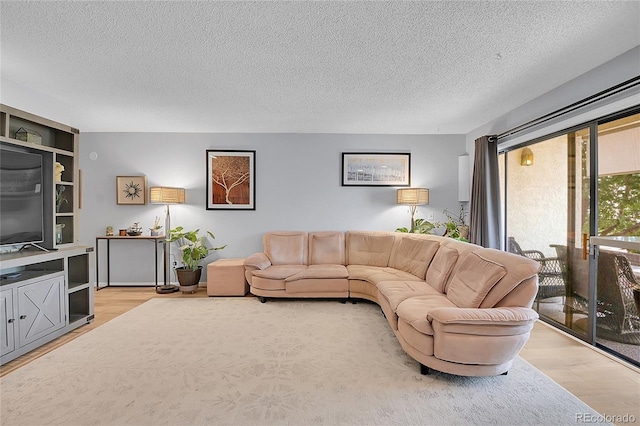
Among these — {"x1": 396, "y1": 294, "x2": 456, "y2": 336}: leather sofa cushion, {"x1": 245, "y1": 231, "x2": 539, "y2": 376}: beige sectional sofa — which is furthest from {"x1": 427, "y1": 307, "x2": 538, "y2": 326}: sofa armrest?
{"x1": 396, "y1": 294, "x2": 456, "y2": 336}: leather sofa cushion

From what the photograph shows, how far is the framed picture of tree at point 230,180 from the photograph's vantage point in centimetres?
489

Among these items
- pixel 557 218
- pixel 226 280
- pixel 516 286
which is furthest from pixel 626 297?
pixel 226 280

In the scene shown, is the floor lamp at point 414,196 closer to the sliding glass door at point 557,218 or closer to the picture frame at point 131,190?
the sliding glass door at point 557,218

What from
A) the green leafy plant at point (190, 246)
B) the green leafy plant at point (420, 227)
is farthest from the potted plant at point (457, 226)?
the green leafy plant at point (190, 246)

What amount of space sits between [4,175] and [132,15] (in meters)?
2.02

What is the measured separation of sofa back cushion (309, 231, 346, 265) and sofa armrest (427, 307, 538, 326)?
2.56 metres

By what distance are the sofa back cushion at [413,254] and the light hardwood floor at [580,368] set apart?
1278mm

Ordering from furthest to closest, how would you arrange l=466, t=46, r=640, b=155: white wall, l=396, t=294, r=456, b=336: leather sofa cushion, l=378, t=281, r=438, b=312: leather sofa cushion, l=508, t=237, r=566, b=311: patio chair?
l=508, t=237, r=566, b=311: patio chair
l=378, t=281, r=438, b=312: leather sofa cushion
l=466, t=46, r=640, b=155: white wall
l=396, t=294, r=456, b=336: leather sofa cushion

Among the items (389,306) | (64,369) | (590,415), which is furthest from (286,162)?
(590,415)

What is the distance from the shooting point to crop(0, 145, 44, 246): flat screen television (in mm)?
2623

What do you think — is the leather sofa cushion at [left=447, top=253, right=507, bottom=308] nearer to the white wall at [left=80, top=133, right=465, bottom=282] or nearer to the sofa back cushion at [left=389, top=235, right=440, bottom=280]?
the sofa back cushion at [left=389, top=235, right=440, bottom=280]

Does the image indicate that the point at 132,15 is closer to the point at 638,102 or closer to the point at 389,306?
the point at 389,306

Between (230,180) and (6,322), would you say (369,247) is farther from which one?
(6,322)

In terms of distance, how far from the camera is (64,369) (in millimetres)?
2316
